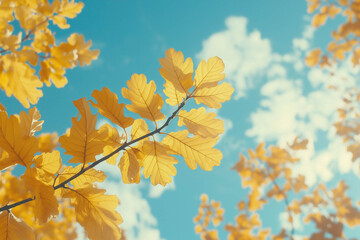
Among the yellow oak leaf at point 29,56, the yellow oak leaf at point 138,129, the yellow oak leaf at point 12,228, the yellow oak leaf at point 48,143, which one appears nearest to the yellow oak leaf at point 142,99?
the yellow oak leaf at point 138,129

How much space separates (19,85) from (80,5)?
0.45 meters

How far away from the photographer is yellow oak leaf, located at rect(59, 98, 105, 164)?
375mm

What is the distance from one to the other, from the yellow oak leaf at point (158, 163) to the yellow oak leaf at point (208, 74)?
0.42 feet

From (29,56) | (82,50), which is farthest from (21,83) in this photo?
(82,50)

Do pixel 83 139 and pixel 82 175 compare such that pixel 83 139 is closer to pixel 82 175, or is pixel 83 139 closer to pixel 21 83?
pixel 82 175

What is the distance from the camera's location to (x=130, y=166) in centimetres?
42

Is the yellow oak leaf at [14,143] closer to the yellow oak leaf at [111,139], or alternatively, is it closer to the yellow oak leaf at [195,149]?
the yellow oak leaf at [111,139]

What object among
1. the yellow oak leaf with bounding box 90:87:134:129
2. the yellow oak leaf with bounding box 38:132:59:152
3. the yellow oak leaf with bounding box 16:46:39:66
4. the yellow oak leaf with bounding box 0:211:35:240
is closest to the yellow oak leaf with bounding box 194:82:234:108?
the yellow oak leaf with bounding box 90:87:134:129

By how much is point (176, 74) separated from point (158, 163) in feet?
0.53

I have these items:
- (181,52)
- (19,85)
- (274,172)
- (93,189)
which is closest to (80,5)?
(19,85)

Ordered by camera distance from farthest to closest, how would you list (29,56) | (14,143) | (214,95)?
(29,56) → (214,95) → (14,143)

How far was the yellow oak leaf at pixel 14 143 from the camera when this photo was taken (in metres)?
0.36

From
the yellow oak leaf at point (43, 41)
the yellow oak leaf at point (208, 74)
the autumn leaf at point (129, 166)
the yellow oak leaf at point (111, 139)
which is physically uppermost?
the yellow oak leaf at point (43, 41)

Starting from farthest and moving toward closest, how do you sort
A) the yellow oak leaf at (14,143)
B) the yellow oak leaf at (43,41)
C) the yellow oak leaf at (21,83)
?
the yellow oak leaf at (43,41) → the yellow oak leaf at (21,83) → the yellow oak leaf at (14,143)
